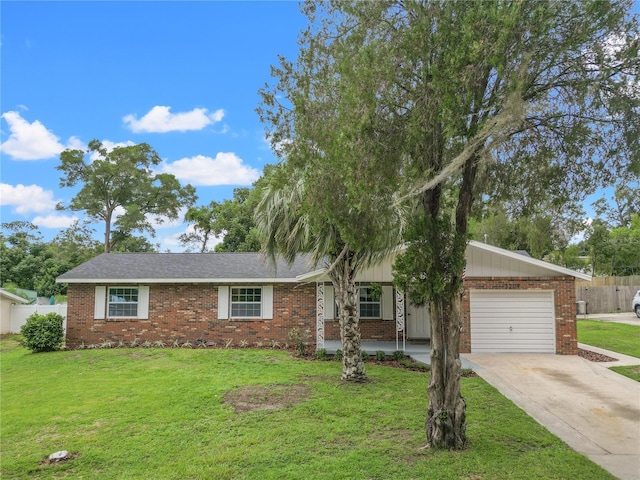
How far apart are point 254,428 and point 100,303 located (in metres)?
11.4

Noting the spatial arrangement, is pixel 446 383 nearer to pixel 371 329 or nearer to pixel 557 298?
pixel 557 298

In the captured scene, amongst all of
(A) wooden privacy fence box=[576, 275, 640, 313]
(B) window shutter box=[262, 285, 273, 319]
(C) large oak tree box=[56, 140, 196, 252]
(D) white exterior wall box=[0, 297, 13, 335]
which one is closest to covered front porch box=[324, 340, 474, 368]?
(B) window shutter box=[262, 285, 273, 319]

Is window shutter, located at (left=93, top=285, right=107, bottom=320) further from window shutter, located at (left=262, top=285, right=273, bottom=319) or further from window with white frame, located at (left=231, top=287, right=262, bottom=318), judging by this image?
window shutter, located at (left=262, top=285, right=273, bottom=319)

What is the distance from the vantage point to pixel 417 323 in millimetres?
16203

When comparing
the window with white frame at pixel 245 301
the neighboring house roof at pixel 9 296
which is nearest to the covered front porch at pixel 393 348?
the window with white frame at pixel 245 301

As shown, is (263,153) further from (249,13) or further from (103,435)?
(103,435)

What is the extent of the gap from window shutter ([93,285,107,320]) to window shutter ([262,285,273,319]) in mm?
5729

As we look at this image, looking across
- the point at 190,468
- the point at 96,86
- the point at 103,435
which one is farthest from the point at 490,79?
the point at 96,86

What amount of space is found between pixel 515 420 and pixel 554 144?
424 cm

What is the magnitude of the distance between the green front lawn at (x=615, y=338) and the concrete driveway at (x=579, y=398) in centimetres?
52

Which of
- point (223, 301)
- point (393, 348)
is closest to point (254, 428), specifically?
point (393, 348)

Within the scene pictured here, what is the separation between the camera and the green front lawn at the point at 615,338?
11.1m

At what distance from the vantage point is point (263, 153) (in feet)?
23.4

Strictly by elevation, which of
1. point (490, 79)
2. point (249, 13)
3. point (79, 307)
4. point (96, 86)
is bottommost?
point (79, 307)
